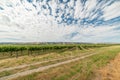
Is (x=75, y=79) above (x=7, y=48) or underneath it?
underneath

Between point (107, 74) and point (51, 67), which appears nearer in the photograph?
point (107, 74)

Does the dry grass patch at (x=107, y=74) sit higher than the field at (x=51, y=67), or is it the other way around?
the field at (x=51, y=67)

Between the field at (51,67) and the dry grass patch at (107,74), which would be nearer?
the field at (51,67)

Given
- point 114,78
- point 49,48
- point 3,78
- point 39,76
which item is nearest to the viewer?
point 3,78

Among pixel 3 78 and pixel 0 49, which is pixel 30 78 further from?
pixel 0 49

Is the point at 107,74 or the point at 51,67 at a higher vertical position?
the point at 51,67

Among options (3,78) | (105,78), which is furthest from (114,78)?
(3,78)

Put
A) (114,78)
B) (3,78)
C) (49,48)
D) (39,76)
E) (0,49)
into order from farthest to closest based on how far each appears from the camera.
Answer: (49,48)
(0,49)
(114,78)
(39,76)
(3,78)

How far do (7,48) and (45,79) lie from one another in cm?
2774

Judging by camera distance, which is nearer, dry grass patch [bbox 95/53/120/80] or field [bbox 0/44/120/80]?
field [bbox 0/44/120/80]

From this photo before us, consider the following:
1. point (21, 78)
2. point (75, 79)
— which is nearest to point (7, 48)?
point (21, 78)

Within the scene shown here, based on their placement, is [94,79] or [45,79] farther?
[94,79]

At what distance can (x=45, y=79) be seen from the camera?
11.3 meters

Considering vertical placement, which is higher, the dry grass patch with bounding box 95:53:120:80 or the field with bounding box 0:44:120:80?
the field with bounding box 0:44:120:80
